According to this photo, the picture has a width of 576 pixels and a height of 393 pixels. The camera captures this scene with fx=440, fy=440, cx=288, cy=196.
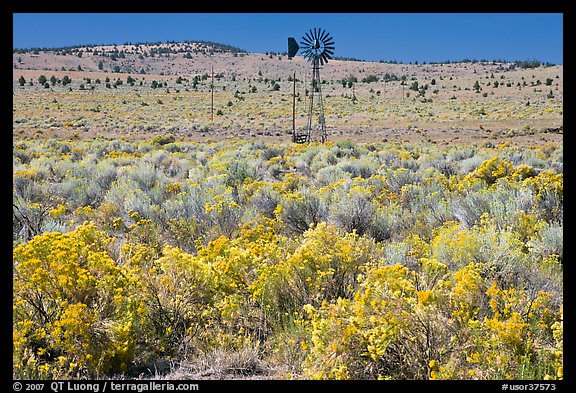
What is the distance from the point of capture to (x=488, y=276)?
4.19 meters

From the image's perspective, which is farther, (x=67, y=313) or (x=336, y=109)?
(x=336, y=109)

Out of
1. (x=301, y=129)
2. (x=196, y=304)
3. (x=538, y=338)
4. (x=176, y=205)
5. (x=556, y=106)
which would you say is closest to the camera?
(x=538, y=338)

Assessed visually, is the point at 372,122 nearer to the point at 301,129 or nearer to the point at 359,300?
the point at 301,129

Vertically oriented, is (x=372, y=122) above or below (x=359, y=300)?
above

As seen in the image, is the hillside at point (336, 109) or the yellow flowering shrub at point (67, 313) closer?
the yellow flowering shrub at point (67, 313)

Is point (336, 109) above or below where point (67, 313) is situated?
above

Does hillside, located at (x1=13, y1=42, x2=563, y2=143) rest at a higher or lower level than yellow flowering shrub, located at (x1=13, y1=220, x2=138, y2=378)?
higher

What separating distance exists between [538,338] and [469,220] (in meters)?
3.60

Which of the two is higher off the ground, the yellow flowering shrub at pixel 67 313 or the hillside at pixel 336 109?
the hillside at pixel 336 109

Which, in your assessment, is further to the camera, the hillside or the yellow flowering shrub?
the hillside

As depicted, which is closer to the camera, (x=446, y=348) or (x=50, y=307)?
(x=446, y=348)
